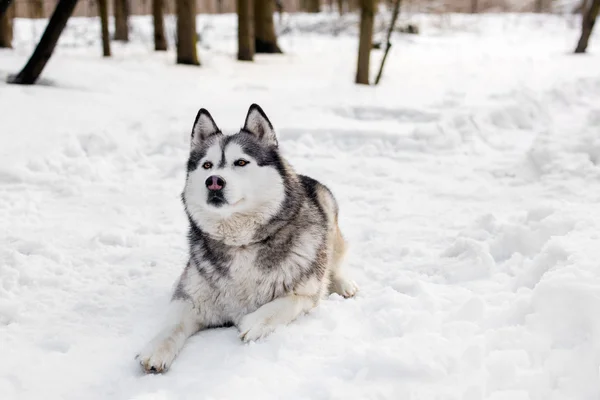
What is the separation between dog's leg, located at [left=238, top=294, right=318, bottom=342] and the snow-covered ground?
80 mm

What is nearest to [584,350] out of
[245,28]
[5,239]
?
[5,239]

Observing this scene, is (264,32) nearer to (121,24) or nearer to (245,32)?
(245,32)

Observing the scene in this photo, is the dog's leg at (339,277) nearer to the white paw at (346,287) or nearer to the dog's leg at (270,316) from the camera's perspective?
the white paw at (346,287)

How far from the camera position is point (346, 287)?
160 inches

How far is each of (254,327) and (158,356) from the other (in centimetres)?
57

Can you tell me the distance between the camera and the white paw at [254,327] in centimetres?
328

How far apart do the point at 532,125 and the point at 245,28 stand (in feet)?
26.8

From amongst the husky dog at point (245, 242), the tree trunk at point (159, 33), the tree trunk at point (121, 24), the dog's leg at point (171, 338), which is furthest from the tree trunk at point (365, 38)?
the tree trunk at point (121, 24)

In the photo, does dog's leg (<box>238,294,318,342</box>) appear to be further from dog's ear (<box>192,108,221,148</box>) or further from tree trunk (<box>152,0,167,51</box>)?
tree trunk (<box>152,0,167,51</box>)

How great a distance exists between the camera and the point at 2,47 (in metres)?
12.7

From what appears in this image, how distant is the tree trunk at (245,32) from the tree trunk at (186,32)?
1.82 m

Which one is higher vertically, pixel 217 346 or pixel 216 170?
pixel 216 170

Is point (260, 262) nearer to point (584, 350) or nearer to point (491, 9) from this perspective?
point (584, 350)

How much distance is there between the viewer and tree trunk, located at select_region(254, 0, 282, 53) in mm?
16406
